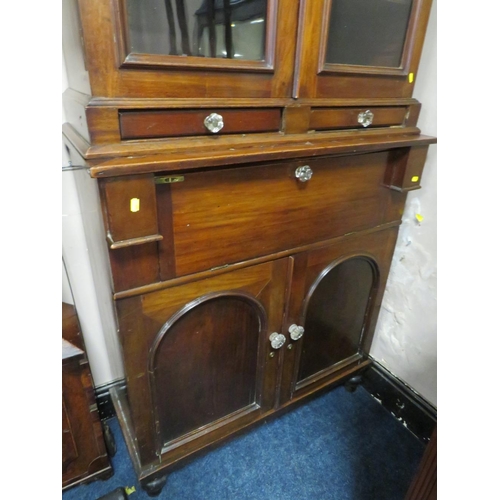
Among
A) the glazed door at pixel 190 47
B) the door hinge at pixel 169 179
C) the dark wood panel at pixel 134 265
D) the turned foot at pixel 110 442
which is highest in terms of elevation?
the glazed door at pixel 190 47

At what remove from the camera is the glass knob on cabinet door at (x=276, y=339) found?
998mm

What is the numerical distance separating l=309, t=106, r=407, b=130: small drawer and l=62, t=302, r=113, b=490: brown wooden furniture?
2.60 feet

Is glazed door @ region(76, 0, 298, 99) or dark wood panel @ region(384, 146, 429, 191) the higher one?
glazed door @ region(76, 0, 298, 99)

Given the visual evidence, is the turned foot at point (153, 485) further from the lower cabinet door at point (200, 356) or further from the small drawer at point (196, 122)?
the small drawer at point (196, 122)

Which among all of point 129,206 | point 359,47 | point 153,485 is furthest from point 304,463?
point 359,47

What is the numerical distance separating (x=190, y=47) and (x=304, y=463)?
3.91 ft

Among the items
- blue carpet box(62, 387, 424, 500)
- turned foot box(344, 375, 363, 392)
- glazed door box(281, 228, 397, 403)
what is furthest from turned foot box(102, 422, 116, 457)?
turned foot box(344, 375, 363, 392)

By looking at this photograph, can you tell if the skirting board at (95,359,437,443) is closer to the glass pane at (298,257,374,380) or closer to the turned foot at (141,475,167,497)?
the glass pane at (298,257,374,380)

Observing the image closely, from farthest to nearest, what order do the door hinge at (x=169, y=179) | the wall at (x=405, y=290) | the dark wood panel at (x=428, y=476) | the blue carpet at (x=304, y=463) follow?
the blue carpet at (x=304, y=463)
the wall at (x=405, y=290)
the door hinge at (x=169, y=179)
the dark wood panel at (x=428, y=476)

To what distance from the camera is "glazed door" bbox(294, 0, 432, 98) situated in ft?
2.37

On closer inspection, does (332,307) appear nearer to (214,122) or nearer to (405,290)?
(405,290)

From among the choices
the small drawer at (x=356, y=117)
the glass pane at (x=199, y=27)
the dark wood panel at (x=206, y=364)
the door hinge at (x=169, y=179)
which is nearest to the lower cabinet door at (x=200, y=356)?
the dark wood panel at (x=206, y=364)

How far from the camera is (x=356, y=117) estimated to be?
33.7 inches
